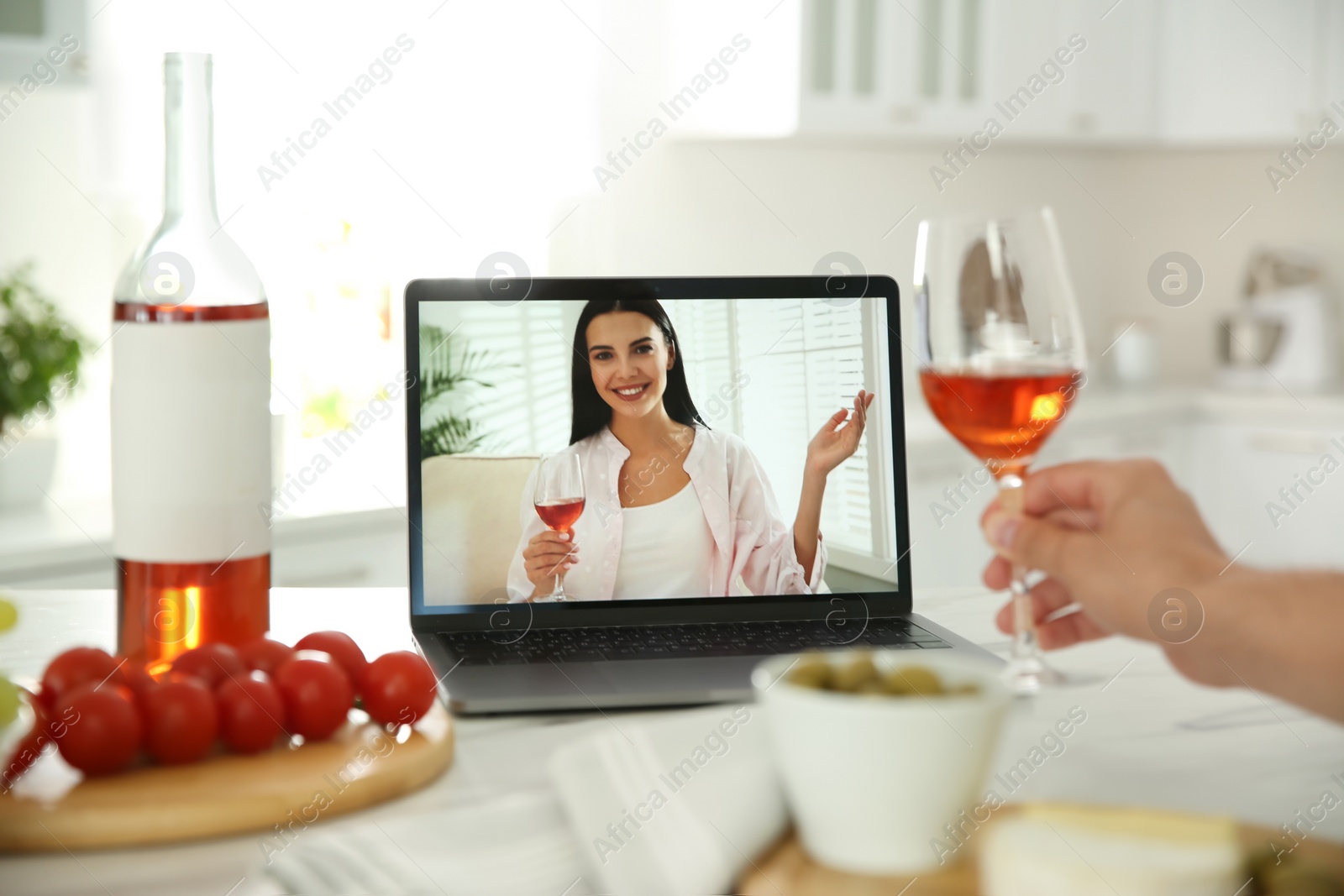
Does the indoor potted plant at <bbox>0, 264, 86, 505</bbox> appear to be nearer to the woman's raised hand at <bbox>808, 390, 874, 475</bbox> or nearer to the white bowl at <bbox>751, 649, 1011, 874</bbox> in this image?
the woman's raised hand at <bbox>808, 390, 874, 475</bbox>

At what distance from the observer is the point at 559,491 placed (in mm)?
951

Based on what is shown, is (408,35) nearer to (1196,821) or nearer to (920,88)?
(920,88)

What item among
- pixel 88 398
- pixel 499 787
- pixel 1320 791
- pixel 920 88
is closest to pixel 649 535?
pixel 499 787

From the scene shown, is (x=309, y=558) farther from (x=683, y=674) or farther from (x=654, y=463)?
(x=683, y=674)

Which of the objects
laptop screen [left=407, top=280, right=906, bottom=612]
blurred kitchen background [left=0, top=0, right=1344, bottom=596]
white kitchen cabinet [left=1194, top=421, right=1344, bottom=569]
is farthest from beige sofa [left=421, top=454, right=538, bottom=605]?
white kitchen cabinet [left=1194, top=421, right=1344, bottom=569]

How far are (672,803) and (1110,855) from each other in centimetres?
17

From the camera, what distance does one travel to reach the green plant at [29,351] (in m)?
1.87

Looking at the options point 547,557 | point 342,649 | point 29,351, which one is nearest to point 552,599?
point 547,557

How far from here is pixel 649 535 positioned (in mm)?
945

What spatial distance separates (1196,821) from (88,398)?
7.46 feet

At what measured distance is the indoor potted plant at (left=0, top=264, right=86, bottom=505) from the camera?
1878 mm

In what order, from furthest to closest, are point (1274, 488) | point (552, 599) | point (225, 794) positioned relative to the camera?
point (1274, 488), point (552, 599), point (225, 794)

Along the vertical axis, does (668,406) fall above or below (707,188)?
below

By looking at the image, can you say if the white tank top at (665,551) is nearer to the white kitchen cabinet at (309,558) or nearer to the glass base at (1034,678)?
the glass base at (1034,678)
